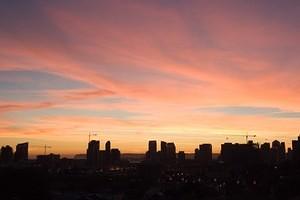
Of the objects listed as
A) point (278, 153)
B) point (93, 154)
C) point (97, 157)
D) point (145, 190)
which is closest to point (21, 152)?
point (93, 154)

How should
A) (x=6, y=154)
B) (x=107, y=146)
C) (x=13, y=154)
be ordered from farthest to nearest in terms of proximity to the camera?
(x=107, y=146), (x=13, y=154), (x=6, y=154)

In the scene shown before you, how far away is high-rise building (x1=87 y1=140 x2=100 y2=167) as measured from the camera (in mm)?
181500

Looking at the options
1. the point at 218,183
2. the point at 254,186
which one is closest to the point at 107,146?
the point at 218,183

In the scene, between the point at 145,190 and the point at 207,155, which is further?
the point at 207,155

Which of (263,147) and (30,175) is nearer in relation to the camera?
(30,175)

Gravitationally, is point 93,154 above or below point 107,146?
below

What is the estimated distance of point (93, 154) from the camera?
185250 millimetres

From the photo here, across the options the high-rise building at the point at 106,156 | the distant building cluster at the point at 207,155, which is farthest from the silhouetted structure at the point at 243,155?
the high-rise building at the point at 106,156

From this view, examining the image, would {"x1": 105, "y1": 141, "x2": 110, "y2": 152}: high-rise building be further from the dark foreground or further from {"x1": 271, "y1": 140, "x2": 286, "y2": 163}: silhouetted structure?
the dark foreground

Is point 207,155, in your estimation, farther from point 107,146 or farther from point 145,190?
point 145,190

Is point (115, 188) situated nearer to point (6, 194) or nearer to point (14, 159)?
point (6, 194)

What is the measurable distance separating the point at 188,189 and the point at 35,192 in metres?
25.5

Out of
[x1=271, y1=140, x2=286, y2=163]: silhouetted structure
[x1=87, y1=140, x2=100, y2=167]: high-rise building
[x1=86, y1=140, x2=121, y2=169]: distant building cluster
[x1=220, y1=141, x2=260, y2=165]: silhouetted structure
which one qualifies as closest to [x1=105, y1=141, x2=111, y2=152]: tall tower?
[x1=86, y1=140, x2=121, y2=169]: distant building cluster

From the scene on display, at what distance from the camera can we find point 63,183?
316ft
